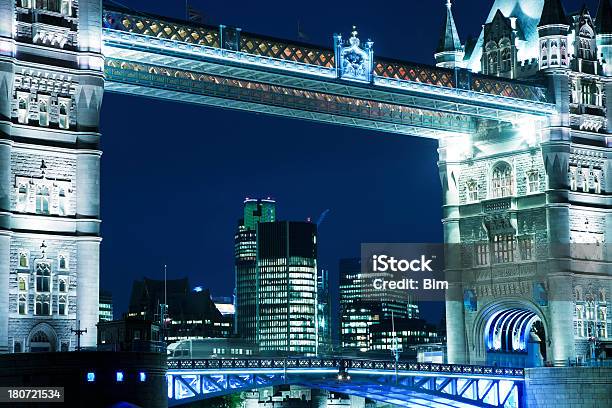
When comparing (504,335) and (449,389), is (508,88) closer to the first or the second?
(504,335)

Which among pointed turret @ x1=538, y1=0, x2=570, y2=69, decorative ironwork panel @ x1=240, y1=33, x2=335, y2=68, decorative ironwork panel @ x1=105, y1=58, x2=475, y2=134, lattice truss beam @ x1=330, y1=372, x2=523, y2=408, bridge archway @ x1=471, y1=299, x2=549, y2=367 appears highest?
pointed turret @ x1=538, y1=0, x2=570, y2=69

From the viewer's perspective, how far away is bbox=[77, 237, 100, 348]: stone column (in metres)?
73.5

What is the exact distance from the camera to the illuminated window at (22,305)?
238 feet

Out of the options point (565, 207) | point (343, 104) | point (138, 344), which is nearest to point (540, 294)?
point (565, 207)

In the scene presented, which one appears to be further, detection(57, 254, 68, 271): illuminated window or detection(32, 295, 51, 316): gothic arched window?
detection(57, 254, 68, 271): illuminated window

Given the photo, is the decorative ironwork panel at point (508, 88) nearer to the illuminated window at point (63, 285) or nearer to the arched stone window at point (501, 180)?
the arched stone window at point (501, 180)

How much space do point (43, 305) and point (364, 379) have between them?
27.6 metres

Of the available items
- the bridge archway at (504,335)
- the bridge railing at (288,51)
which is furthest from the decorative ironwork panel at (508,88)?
the bridge archway at (504,335)

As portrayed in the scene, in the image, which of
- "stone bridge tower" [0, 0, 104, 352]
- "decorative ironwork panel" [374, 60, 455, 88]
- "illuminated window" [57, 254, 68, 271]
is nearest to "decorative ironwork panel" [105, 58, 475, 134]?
"decorative ironwork panel" [374, 60, 455, 88]

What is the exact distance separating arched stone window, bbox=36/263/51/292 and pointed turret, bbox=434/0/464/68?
4369 cm

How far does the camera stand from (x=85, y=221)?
7431 cm

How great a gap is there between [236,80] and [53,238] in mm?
20032

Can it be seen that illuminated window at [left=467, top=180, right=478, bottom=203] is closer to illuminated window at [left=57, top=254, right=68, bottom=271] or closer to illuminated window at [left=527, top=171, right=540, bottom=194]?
illuminated window at [left=527, top=171, right=540, bottom=194]

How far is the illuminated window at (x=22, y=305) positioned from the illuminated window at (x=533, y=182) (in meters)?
42.5
